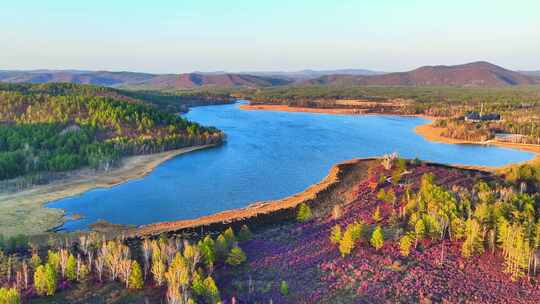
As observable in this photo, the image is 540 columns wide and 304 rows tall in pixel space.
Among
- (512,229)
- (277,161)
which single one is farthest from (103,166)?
(512,229)

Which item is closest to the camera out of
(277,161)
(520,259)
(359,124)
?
(520,259)

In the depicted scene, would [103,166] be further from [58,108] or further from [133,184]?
[58,108]

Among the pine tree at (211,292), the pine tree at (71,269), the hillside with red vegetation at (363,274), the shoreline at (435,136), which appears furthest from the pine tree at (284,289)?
the shoreline at (435,136)

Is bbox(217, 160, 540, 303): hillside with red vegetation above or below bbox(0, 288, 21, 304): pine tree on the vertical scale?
below

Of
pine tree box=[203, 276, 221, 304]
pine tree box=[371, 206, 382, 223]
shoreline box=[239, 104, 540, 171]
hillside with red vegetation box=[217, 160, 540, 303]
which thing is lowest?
hillside with red vegetation box=[217, 160, 540, 303]

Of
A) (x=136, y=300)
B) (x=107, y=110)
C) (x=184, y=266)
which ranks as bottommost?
(x=136, y=300)

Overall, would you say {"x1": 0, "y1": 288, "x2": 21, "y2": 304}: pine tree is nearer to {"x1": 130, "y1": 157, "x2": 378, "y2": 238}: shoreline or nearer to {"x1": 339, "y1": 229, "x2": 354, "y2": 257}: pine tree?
{"x1": 130, "y1": 157, "x2": 378, "y2": 238}: shoreline

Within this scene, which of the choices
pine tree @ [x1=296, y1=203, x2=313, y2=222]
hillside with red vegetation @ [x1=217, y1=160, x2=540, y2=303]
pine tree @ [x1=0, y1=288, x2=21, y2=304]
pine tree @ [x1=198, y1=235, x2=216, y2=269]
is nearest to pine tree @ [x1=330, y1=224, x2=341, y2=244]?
hillside with red vegetation @ [x1=217, y1=160, x2=540, y2=303]
